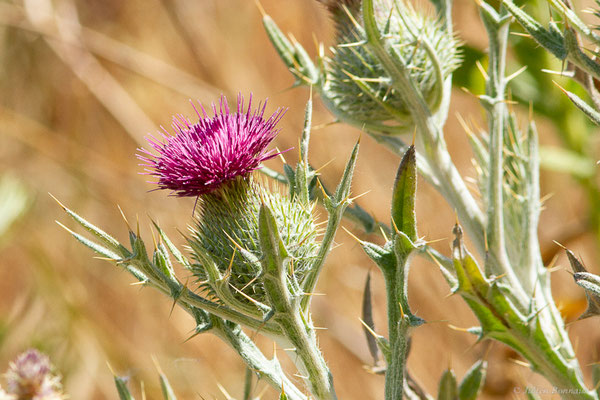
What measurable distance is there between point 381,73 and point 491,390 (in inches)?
60.5

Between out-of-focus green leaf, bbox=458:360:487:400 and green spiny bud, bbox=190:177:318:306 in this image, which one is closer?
green spiny bud, bbox=190:177:318:306

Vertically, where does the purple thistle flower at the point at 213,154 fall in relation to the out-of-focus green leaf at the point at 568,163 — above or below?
above

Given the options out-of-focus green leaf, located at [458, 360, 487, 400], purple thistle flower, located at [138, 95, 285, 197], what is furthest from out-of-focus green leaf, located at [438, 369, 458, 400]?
purple thistle flower, located at [138, 95, 285, 197]

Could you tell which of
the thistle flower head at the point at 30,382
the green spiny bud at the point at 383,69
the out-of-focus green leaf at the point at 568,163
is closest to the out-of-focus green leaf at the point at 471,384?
the green spiny bud at the point at 383,69

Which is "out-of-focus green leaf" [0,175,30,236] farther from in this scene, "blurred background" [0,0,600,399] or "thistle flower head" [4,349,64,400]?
"thistle flower head" [4,349,64,400]

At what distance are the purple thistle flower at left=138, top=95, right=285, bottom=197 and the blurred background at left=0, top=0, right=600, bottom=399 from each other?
146 cm

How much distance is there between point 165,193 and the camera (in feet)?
16.1

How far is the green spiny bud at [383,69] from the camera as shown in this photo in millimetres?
1833

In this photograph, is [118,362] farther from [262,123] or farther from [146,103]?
[262,123]

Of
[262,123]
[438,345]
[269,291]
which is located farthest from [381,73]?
[438,345]

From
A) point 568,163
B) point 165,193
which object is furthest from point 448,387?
point 165,193

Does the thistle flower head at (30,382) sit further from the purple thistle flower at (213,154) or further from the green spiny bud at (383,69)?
the green spiny bud at (383,69)

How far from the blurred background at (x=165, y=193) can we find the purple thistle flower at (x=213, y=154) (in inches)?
57.6

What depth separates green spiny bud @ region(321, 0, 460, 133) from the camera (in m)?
1.83
